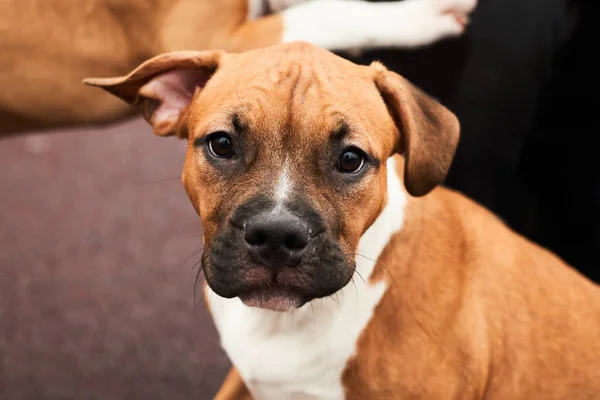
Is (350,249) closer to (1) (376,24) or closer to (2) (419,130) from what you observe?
(2) (419,130)

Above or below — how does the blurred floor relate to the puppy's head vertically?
below

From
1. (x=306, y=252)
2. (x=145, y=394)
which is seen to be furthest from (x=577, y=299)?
(x=145, y=394)

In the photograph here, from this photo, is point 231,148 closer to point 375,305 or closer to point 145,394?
point 375,305

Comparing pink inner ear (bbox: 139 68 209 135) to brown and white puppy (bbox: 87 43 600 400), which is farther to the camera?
pink inner ear (bbox: 139 68 209 135)

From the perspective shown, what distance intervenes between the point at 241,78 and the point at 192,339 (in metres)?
1.61

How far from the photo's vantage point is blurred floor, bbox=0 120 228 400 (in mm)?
2941

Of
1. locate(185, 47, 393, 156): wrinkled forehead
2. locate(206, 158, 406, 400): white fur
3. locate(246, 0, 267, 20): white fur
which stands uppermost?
locate(185, 47, 393, 156): wrinkled forehead

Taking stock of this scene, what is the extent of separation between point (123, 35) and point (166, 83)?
0.74m

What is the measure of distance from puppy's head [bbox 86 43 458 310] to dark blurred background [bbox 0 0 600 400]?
1.09ft

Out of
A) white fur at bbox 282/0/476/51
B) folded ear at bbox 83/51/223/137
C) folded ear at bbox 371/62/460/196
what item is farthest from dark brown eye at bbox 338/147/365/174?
white fur at bbox 282/0/476/51

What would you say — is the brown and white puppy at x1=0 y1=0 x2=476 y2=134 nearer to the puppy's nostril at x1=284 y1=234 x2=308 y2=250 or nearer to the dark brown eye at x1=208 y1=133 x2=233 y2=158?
the dark brown eye at x1=208 y1=133 x2=233 y2=158

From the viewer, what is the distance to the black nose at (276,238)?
1535 mm

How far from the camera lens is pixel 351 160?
1.69 m

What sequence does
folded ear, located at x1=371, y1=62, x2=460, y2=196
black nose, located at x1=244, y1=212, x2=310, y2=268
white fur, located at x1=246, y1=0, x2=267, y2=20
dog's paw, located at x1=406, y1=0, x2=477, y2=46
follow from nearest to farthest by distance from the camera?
black nose, located at x1=244, y1=212, x2=310, y2=268 < folded ear, located at x1=371, y1=62, x2=460, y2=196 < dog's paw, located at x1=406, y1=0, x2=477, y2=46 < white fur, located at x1=246, y1=0, x2=267, y2=20
